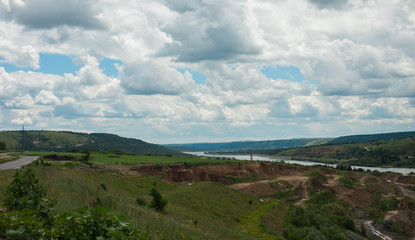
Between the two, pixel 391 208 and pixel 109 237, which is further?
pixel 391 208

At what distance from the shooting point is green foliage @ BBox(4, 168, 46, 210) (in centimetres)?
920

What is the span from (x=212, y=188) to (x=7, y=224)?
46.1 m

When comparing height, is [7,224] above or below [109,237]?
above

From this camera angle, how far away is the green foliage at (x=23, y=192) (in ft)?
30.2

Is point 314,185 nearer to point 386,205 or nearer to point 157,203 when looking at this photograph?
point 386,205

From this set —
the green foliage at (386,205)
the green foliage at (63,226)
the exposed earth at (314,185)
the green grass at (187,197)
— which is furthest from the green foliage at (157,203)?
the green foliage at (386,205)

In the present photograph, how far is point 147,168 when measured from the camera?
6938 cm

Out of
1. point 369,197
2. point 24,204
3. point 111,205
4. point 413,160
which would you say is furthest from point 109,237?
point 413,160


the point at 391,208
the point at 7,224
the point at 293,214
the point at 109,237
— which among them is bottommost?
the point at 391,208

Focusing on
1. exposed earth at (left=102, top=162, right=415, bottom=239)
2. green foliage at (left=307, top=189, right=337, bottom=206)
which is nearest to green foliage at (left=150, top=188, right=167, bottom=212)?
exposed earth at (left=102, top=162, right=415, bottom=239)

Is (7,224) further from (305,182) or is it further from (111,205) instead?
(305,182)

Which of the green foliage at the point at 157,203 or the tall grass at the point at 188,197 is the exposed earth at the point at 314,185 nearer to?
the tall grass at the point at 188,197

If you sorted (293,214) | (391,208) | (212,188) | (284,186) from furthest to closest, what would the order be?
1. (284,186)
2. (391,208)
3. (212,188)
4. (293,214)

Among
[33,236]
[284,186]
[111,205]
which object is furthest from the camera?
[284,186]
